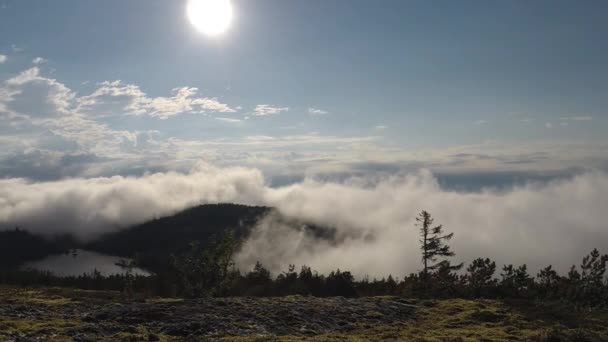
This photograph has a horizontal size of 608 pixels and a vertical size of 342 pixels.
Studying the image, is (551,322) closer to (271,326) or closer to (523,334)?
(523,334)

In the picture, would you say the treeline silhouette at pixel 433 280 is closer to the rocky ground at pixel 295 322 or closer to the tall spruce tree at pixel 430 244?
the tall spruce tree at pixel 430 244

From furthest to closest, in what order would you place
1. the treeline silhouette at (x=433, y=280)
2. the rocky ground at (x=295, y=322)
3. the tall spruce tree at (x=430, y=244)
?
the tall spruce tree at (x=430, y=244) < the treeline silhouette at (x=433, y=280) < the rocky ground at (x=295, y=322)

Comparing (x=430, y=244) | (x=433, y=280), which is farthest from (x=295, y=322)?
(x=433, y=280)

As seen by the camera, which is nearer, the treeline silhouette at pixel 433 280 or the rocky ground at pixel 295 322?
the rocky ground at pixel 295 322

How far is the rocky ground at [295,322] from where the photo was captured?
3702 centimetres

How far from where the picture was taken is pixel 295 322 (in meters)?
45.2

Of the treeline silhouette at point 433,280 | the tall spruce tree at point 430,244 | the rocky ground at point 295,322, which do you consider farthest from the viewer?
the tall spruce tree at point 430,244

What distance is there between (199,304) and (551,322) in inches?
1588

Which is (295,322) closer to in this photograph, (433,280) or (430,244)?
(430,244)

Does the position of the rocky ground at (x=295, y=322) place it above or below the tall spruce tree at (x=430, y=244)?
below

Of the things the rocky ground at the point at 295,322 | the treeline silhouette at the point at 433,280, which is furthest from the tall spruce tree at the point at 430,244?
the rocky ground at the point at 295,322

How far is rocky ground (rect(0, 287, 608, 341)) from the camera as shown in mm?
37016

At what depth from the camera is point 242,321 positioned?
44.1 meters

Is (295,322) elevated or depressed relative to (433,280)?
elevated
